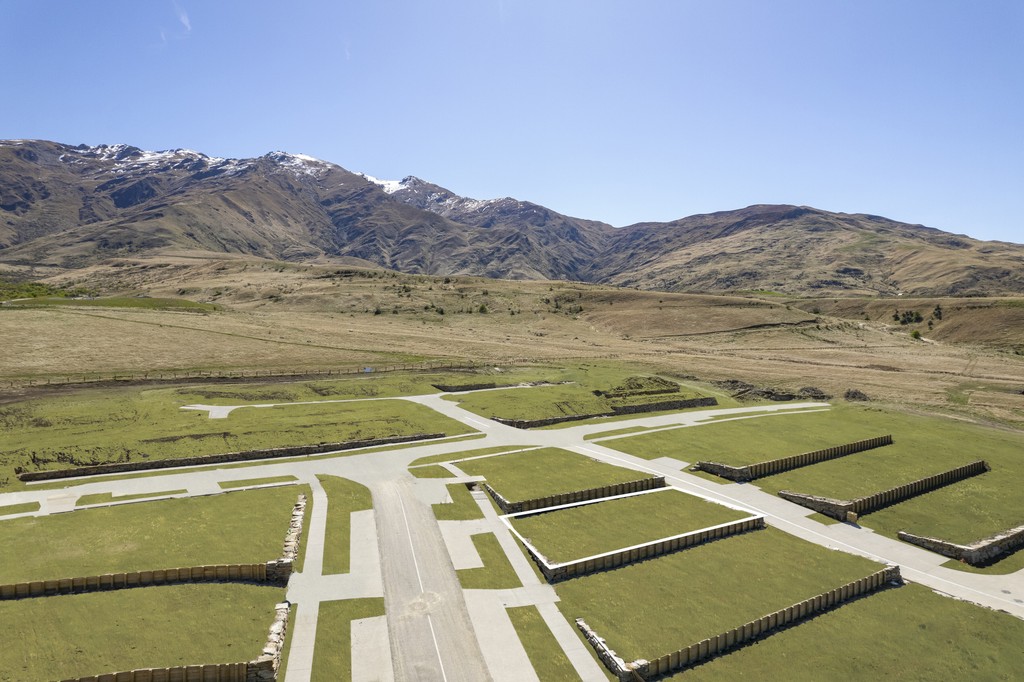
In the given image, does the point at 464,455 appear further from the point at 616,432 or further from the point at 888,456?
the point at 888,456

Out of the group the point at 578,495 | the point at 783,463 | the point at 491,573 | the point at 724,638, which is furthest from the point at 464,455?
the point at 724,638

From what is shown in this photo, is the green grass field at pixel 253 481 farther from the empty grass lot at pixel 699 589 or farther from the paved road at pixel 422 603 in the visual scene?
the empty grass lot at pixel 699 589

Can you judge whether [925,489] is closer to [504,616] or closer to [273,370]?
[504,616]

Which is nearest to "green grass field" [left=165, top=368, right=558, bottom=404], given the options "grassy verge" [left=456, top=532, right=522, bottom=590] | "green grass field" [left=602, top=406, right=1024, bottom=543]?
"green grass field" [left=602, top=406, right=1024, bottom=543]

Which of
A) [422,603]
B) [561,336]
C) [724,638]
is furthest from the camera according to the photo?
[561,336]

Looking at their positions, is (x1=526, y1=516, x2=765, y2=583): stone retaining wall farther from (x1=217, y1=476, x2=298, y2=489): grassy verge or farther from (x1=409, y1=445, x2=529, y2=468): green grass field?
(x1=217, y1=476, x2=298, y2=489): grassy verge
